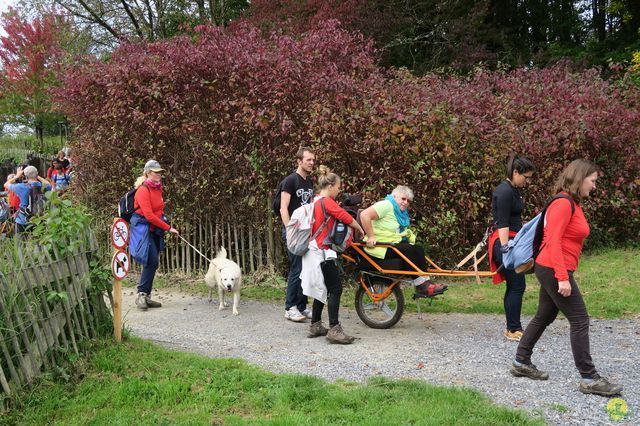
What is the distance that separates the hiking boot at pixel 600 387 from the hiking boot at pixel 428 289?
2.01 m

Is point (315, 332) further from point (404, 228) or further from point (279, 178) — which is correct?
point (279, 178)

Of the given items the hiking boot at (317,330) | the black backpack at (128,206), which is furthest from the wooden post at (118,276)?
the hiking boot at (317,330)

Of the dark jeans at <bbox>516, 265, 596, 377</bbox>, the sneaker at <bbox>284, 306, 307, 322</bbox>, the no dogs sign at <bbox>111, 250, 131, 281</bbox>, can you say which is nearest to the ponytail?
the dark jeans at <bbox>516, 265, 596, 377</bbox>

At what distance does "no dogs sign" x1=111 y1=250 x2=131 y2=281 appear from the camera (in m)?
5.66

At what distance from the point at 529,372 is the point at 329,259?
2.23 m

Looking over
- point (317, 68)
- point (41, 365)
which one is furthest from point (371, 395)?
point (317, 68)

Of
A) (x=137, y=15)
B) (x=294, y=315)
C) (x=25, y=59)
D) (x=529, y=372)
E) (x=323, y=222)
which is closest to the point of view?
(x=529, y=372)

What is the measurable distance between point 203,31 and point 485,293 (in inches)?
258

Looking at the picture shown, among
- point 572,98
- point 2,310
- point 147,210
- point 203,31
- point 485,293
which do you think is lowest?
point 485,293

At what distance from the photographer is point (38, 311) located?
4.55m

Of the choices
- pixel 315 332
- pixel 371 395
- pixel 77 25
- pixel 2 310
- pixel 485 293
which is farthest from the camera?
pixel 77 25

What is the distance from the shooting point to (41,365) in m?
4.59

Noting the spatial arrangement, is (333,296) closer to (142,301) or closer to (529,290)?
(142,301)

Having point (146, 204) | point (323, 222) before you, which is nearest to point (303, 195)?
point (323, 222)
